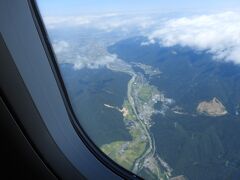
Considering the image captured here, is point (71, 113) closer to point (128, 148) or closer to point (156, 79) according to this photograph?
point (128, 148)

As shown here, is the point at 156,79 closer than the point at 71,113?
Yes

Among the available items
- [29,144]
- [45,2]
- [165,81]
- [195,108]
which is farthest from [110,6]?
[29,144]

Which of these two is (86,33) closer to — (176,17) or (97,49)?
(97,49)

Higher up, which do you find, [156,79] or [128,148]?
[156,79]

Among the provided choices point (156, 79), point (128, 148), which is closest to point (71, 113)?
point (128, 148)

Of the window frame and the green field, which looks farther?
the green field

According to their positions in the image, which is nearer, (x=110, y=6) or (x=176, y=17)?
(x=176, y=17)

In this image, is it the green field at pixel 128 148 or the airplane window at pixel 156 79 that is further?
the green field at pixel 128 148

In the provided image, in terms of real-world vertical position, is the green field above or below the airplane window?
below
